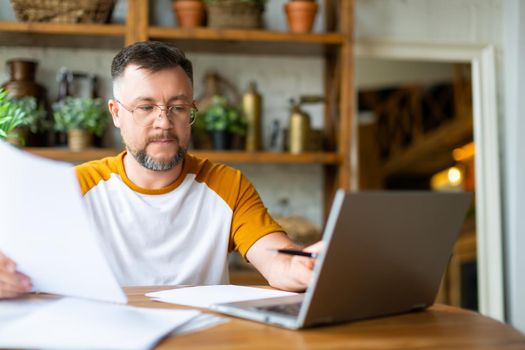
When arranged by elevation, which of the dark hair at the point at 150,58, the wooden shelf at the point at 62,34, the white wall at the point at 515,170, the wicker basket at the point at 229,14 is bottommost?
the white wall at the point at 515,170

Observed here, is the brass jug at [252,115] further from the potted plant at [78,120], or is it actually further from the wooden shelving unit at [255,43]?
the potted plant at [78,120]

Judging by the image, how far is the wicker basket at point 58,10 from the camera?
11.0ft

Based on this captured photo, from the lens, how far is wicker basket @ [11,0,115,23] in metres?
3.35

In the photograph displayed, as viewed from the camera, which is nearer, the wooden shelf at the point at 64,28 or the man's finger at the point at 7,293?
the man's finger at the point at 7,293

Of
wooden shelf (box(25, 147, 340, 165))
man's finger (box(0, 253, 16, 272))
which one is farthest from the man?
wooden shelf (box(25, 147, 340, 165))

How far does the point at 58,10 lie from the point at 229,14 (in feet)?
2.70

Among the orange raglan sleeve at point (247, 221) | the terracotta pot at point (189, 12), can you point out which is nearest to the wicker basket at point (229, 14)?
the terracotta pot at point (189, 12)

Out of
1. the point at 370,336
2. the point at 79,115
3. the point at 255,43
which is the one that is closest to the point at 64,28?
the point at 79,115

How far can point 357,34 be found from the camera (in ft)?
13.1

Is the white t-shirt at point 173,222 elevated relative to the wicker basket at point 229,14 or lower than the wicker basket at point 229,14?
lower

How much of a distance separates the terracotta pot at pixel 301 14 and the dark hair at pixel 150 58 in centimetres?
178

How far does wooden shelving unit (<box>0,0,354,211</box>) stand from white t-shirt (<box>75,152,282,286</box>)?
1446 mm

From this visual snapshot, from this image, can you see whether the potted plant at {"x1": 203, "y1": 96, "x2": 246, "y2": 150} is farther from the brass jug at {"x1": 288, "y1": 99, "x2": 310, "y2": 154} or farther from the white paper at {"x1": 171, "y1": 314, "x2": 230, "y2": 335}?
the white paper at {"x1": 171, "y1": 314, "x2": 230, "y2": 335}

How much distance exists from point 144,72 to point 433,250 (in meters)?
0.95
